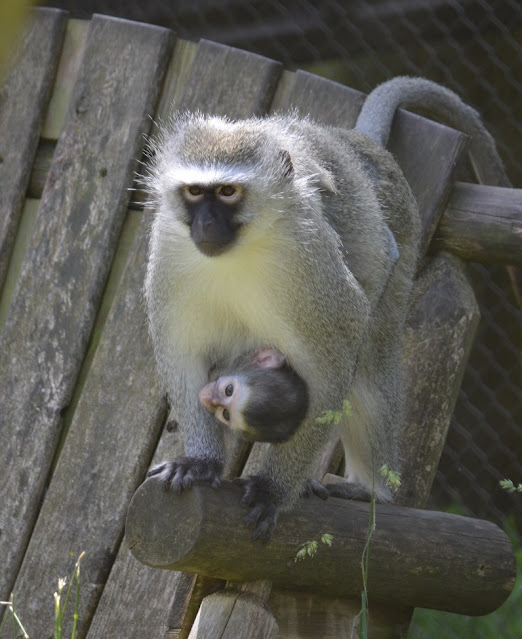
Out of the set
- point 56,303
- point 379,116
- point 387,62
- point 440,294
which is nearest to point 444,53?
point 387,62

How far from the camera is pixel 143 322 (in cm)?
313

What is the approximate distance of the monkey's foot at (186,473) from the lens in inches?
82.9

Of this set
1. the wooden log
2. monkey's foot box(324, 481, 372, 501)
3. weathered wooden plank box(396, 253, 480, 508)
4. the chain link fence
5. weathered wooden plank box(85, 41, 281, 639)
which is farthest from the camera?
the chain link fence

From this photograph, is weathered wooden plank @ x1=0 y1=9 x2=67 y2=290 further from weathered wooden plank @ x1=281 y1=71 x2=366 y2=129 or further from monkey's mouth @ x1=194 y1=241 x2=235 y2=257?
monkey's mouth @ x1=194 y1=241 x2=235 y2=257

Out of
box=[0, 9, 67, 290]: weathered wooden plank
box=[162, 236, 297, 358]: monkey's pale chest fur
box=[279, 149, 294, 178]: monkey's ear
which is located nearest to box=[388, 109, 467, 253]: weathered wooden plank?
box=[279, 149, 294, 178]: monkey's ear

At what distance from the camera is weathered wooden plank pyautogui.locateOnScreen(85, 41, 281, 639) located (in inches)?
114

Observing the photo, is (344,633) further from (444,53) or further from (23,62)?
(444,53)

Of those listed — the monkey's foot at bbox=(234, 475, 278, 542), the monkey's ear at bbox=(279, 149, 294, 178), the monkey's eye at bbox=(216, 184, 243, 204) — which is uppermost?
the monkey's ear at bbox=(279, 149, 294, 178)

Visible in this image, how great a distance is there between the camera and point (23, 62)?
3.46 metres

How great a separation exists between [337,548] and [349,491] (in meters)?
0.52

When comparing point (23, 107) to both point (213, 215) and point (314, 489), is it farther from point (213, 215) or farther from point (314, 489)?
point (314, 489)

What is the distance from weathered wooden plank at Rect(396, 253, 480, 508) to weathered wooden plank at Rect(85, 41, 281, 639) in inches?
24.4

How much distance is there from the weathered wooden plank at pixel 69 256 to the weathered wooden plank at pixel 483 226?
1.18 metres

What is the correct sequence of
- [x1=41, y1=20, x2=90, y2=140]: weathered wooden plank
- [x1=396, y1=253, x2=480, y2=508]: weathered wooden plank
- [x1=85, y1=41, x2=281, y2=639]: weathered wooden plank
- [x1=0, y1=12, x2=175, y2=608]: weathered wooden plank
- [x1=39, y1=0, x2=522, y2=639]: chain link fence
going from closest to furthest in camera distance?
[x1=85, y1=41, x2=281, y2=639]: weathered wooden plank
[x1=396, y1=253, x2=480, y2=508]: weathered wooden plank
[x1=0, y1=12, x2=175, y2=608]: weathered wooden plank
[x1=41, y1=20, x2=90, y2=140]: weathered wooden plank
[x1=39, y1=0, x2=522, y2=639]: chain link fence
